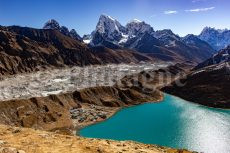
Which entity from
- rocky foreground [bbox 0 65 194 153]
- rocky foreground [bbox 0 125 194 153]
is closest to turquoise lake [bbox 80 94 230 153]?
rocky foreground [bbox 0 65 194 153]

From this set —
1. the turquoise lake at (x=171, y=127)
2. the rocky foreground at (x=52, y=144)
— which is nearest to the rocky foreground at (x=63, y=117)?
the rocky foreground at (x=52, y=144)

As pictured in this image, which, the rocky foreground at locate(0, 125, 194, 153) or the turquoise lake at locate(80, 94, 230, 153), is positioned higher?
the rocky foreground at locate(0, 125, 194, 153)

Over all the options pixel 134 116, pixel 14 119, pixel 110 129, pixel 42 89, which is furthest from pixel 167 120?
pixel 42 89

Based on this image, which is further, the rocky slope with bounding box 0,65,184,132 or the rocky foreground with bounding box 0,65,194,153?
the rocky slope with bounding box 0,65,184,132

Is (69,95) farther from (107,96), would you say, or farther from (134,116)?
(134,116)

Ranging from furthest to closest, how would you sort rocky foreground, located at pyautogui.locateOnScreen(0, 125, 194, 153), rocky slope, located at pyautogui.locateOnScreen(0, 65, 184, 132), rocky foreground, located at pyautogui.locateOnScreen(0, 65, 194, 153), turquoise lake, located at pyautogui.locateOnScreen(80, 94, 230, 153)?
rocky slope, located at pyautogui.locateOnScreen(0, 65, 184, 132), turquoise lake, located at pyautogui.locateOnScreen(80, 94, 230, 153), rocky foreground, located at pyautogui.locateOnScreen(0, 65, 194, 153), rocky foreground, located at pyautogui.locateOnScreen(0, 125, 194, 153)

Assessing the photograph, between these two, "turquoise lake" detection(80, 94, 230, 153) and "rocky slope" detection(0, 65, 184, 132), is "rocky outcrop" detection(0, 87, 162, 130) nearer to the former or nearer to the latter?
"rocky slope" detection(0, 65, 184, 132)
